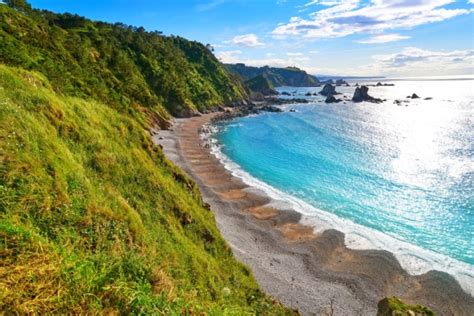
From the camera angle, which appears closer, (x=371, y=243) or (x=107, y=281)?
(x=107, y=281)

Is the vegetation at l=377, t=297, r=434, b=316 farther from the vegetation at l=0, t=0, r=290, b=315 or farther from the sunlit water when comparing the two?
the sunlit water

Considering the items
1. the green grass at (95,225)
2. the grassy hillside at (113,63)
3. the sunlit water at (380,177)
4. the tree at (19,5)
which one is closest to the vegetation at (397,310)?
the green grass at (95,225)

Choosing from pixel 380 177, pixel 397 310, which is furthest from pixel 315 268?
pixel 380 177

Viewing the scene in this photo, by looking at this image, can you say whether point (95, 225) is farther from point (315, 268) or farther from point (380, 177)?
point (380, 177)

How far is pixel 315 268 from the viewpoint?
26.9 metres

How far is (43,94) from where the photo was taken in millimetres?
15938

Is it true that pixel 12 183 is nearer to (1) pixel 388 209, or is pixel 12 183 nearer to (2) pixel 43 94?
(2) pixel 43 94

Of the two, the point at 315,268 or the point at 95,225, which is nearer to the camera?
the point at 95,225

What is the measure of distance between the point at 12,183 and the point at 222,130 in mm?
81463

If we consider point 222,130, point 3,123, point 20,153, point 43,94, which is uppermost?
point 43,94

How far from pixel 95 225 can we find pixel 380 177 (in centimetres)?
4971

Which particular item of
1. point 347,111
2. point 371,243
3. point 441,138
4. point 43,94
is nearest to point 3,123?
point 43,94

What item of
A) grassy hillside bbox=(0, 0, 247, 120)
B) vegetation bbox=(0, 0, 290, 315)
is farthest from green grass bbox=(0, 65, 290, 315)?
grassy hillside bbox=(0, 0, 247, 120)

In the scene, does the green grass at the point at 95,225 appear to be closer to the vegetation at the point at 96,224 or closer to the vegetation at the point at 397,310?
the vegetation at the point at 96,224
